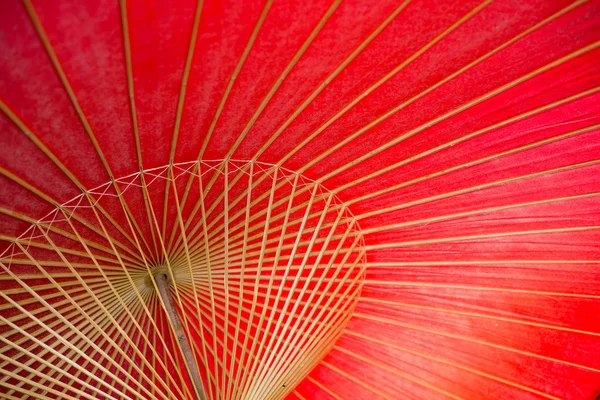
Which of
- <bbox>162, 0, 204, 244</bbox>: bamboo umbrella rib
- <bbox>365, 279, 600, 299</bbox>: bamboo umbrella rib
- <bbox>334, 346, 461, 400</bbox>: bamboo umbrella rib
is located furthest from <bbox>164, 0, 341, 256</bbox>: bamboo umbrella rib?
<bbox>334, 346, 461, 400</bbox>: bamboo umbrella rib

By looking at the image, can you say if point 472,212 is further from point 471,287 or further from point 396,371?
point 396,371

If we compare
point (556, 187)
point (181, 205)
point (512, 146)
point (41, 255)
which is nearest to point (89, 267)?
point (41, 255)

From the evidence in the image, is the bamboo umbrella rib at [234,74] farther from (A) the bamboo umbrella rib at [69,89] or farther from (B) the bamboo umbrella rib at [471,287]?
(B) the bamboo umbrella rib at [471,287]

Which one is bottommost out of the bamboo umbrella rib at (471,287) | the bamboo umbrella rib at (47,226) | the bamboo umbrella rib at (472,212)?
the bamboo umbrella rib at (471,287)

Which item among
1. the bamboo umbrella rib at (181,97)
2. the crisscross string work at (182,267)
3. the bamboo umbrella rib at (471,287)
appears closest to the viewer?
the bamboo umbrella rib at (181,97)

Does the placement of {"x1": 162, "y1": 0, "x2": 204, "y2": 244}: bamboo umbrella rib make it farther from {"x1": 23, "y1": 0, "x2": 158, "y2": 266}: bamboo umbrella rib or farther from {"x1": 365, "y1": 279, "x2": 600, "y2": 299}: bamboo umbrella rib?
{"x1": 365, "y1": 279, "x2": 600, "y2": 299}: bamboo umbrella rib

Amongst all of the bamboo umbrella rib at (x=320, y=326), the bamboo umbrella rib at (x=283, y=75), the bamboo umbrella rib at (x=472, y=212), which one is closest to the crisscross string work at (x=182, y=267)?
the bamboo umbrella rib at (x=320, y=326)
